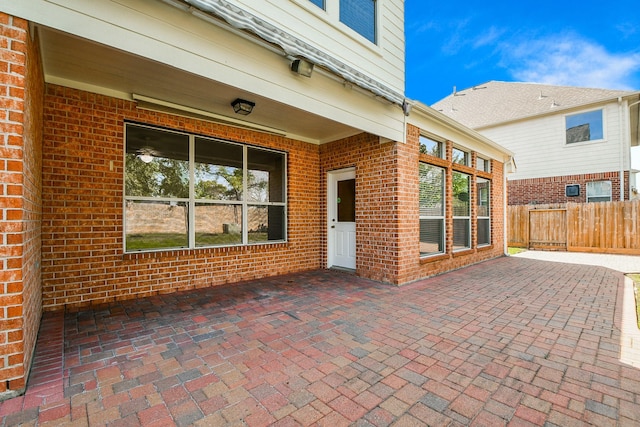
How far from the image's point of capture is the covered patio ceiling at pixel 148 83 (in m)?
2.82

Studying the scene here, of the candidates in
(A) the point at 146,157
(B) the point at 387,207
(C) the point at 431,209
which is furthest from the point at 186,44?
(C) the point at 431,209

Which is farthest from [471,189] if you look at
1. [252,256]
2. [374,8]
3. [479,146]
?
[252,256]

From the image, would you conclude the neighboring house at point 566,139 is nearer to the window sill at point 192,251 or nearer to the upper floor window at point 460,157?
the upper floor window at point 460,157

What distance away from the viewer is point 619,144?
10.5 meters

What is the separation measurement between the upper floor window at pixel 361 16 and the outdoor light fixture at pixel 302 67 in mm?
1826

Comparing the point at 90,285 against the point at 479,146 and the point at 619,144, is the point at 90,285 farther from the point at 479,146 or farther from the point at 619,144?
the point at 619,144

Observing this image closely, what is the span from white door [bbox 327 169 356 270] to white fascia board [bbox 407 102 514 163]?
1594 millimetres

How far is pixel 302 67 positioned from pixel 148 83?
6.43 feet

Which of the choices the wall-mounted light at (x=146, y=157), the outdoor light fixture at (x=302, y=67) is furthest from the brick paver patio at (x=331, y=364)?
the outdoor light fixture at (x=302, y=67)

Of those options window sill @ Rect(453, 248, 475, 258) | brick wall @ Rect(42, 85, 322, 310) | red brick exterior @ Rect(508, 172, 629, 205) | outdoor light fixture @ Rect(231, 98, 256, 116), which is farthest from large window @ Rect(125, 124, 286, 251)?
red brick exterior @ Rect(508, 172, 629, 205)

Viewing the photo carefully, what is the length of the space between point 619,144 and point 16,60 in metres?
15.9

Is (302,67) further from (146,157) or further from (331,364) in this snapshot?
(331,364)

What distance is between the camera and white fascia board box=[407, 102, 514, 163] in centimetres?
525


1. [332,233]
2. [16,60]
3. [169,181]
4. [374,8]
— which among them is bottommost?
[332,233]
